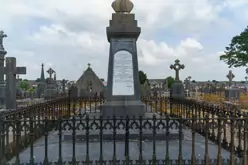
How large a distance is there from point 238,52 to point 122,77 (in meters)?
43.3

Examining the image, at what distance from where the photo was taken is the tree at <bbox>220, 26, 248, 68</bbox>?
4728cm

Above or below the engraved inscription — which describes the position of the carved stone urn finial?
above

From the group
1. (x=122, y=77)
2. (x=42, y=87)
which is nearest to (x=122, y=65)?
(x=122, y=77)

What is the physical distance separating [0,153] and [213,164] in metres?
3.73

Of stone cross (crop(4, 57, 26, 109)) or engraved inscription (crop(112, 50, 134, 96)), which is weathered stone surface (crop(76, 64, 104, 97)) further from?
engraved inscription (crop(112, 50, 134, 96))

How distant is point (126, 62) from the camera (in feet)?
29.2

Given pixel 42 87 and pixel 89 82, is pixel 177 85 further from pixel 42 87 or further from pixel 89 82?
pixel 89 82

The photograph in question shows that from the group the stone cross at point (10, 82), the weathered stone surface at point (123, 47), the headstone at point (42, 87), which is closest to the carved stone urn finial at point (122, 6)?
the weathered stone surface at point (123, 47)

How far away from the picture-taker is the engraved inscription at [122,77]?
8.89 metres

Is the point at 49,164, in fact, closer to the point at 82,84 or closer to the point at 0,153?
the point at 0,153

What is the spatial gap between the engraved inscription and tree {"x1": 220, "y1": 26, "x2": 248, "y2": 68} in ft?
139

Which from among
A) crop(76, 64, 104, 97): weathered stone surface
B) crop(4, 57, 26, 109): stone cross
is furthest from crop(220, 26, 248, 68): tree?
crop(4, 57, 26, 109): stone cross

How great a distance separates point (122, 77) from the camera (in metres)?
8.90

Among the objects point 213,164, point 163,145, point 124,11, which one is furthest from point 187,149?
point 124,11
